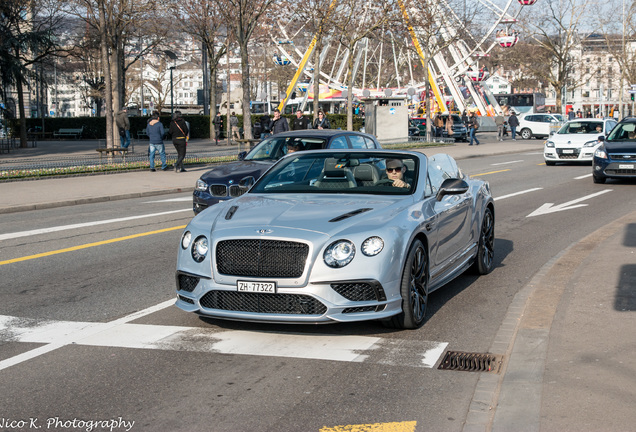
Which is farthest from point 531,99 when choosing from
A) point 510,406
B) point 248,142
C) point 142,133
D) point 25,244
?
point 510,406

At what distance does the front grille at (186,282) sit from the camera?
6.33m

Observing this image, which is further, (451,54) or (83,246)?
(451,54)

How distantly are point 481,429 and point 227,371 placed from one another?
6.12 feet

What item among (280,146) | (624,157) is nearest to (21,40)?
(280,146)

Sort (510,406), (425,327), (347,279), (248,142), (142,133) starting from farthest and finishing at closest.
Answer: (142,133), (248,142), (425,327), (347,279), (510,406)

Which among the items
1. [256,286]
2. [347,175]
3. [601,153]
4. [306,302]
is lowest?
[306,302]

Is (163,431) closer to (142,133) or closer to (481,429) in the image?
(481,429)

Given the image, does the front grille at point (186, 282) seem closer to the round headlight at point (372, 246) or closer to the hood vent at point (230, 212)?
the hood vent at point (230, 212)

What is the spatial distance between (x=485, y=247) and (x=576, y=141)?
2092cm

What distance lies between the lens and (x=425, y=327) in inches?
267

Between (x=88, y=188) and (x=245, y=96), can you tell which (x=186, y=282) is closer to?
(x=88, y=188)

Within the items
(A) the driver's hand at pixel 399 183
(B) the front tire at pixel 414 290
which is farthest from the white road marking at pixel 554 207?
(B) the front tire at pixel 414 290

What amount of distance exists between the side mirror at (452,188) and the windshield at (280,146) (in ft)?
22.7

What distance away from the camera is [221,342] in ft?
20.3
